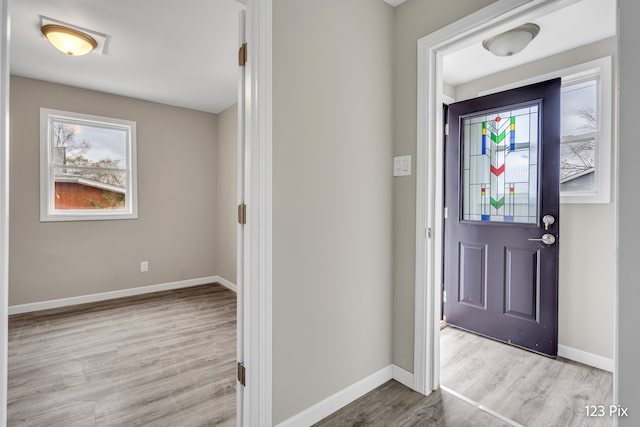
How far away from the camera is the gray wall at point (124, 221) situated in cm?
338

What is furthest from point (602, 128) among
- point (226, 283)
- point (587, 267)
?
point (226, 283)

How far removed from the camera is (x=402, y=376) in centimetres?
209

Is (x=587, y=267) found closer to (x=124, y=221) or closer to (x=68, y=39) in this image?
(x=68, y=39)

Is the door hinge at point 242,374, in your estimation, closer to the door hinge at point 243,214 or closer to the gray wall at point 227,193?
the door hinge at point 243,214

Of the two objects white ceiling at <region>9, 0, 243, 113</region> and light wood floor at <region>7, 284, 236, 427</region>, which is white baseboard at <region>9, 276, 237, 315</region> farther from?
white ceiling at <region>9, 0, 243, 113</region>

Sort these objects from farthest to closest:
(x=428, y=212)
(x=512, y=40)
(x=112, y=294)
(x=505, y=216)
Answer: (x=112, y=294)
(x=505, y=216)
(x=512, y=40)
(x=428, y=212)

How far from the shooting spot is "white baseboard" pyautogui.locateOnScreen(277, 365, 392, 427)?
1665 millimetres

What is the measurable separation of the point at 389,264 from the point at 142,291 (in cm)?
362

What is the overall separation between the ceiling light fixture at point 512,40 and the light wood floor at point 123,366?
314 cm

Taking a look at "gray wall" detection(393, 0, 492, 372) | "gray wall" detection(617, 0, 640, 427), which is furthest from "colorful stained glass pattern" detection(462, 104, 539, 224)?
"gray wall" detection(617, 0, 640, 427)

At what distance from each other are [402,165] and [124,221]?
3.73 metres

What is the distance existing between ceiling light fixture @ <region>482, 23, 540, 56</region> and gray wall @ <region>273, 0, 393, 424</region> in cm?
86

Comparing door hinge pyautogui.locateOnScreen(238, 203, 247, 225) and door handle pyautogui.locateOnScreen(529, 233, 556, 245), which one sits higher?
door hinge pyautogui.locateOnScreen(238, 203, 247, 225)

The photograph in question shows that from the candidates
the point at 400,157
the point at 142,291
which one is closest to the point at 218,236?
the point at 142,291
